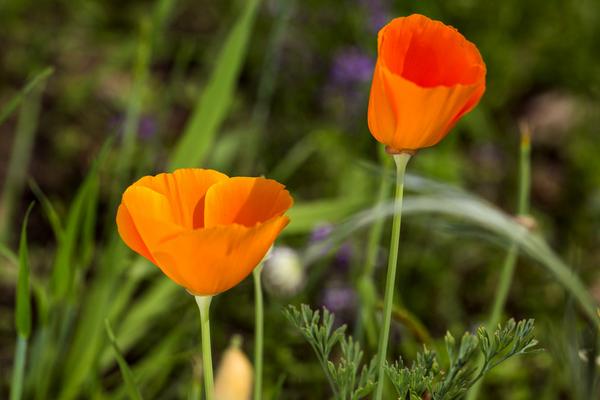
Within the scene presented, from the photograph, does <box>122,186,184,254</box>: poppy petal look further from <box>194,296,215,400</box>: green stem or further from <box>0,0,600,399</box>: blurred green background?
<box>0,0,600,399</box>: blurred green background

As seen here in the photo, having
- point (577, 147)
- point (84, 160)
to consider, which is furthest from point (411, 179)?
point (84, 160)

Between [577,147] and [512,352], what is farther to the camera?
[577,147]

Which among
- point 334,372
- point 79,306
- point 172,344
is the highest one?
point 334,372

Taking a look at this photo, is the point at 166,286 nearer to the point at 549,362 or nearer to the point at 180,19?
the point at 549,362

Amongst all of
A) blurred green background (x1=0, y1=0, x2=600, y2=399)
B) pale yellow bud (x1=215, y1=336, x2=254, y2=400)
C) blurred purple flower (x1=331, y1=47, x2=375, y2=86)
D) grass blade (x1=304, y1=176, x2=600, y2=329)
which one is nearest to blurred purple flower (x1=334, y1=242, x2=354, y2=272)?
blurred green background (x1=0, y1=0, x2=600, y2=399)

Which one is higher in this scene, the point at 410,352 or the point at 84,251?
the point at 84,251

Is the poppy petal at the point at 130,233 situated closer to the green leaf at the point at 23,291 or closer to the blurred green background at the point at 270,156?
the green leaf at the point at 23,291

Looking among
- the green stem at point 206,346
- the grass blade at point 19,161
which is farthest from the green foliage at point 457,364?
the grass blade at point 19,161
